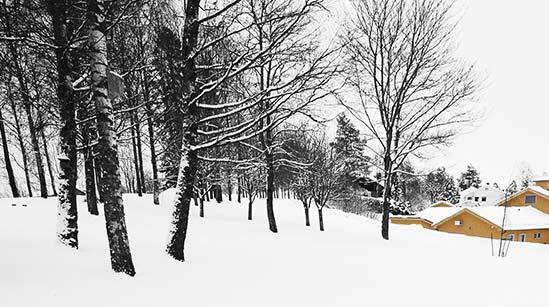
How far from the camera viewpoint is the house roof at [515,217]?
29.9 meters

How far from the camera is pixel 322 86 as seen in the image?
6.54 m

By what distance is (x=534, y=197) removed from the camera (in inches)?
1345

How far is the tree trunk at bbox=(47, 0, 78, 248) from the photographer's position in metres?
5.77

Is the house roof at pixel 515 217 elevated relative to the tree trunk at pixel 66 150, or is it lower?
lower

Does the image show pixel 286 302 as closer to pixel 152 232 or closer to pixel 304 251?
pixel 304 251

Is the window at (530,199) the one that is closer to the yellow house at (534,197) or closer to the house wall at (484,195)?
the yellow house at (534,197)

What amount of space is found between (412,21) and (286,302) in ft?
42.0

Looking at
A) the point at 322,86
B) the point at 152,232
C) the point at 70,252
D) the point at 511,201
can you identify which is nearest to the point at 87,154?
the point at 152,232

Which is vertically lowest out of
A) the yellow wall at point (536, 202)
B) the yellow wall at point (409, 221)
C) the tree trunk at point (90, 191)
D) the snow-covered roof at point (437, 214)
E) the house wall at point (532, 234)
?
the house wall at point (532, 234)

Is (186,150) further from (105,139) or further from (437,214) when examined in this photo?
(437,214)

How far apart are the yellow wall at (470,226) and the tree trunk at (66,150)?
1414 inches

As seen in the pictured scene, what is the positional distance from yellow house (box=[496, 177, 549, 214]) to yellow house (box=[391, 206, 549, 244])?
2.56 ft

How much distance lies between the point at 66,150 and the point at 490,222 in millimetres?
35944

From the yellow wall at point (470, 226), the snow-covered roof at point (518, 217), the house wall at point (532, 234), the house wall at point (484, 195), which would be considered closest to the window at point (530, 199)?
the snow-covered roof at point (518, 217)
